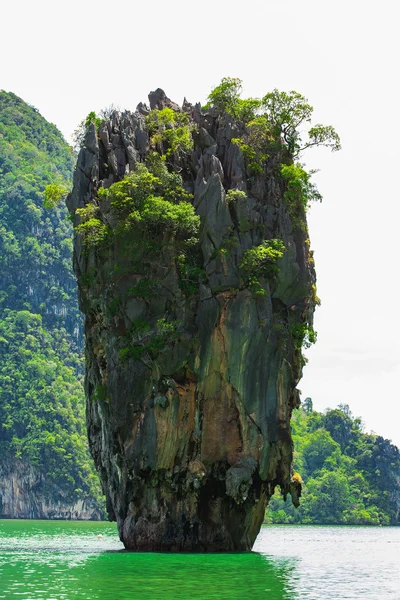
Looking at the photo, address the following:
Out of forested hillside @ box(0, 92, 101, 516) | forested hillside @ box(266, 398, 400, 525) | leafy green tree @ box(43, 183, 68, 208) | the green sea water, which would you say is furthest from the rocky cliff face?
the green sea water

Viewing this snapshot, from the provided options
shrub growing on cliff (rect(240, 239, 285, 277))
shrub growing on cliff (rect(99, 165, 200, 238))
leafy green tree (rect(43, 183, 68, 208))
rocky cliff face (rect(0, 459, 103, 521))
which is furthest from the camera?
rocky cliff face (rect(0, 459, 103, 521))

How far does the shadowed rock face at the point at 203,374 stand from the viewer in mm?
31172

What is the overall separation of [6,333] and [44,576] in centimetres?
9693

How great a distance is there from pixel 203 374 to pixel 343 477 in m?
72.1

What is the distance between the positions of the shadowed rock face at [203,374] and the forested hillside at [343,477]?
60413mm

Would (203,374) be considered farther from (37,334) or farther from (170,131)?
(37,334)

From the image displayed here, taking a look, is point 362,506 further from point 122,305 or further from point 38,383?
point 122,305

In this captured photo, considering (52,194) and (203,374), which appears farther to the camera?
(52,194)

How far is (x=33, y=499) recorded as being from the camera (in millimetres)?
101562

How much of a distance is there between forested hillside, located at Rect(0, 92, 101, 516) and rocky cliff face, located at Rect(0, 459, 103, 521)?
10 centimetres

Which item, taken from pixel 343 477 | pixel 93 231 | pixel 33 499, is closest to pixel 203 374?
pixel 93 231

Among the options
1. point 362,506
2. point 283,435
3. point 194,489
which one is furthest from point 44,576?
Result: point 362,506

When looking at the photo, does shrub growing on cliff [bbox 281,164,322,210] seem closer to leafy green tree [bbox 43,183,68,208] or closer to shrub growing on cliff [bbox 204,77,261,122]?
shrub growing on cliff [bbox 204,77,261,122]

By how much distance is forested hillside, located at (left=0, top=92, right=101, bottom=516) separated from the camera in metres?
102
